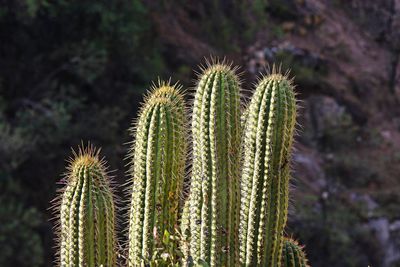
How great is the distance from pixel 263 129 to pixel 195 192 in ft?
1.30

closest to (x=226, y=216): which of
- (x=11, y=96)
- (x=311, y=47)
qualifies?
(x=11, y=96)

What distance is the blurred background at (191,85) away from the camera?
17.2 metres

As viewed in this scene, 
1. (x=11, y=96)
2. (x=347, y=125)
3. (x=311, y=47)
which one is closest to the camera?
(x=11, y=96)

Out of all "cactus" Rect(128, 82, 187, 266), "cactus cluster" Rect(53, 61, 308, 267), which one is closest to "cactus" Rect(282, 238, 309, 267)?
"cactus cluster" Rect(53, 61, 308, 267)

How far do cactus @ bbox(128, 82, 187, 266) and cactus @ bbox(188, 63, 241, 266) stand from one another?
16 cm

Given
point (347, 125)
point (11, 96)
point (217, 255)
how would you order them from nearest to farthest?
1. point (217, 255)
2. point (11, 96)
3. point (347, 125)

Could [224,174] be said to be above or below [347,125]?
below

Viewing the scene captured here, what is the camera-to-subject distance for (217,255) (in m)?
4.04

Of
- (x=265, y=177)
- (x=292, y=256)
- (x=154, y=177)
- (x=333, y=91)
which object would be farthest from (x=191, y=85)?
(x=265, y=177)

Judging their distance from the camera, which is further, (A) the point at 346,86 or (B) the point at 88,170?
(A) the point at 346,86

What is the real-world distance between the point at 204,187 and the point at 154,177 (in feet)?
0.92

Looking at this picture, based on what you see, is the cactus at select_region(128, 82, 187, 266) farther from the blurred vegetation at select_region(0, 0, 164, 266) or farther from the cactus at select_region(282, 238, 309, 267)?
the blurred vegetation at select_region(0, 0, 164, 266)

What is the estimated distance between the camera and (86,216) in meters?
4.23

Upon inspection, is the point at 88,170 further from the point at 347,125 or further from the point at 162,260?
the point at 347,125
